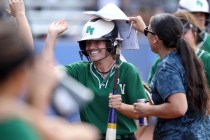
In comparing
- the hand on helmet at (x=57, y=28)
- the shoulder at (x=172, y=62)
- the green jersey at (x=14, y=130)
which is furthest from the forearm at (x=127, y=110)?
the green jersey at (x=14, y=130)

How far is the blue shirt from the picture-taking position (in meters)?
5.31

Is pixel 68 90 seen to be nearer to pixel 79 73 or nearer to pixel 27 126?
pixel 27 126

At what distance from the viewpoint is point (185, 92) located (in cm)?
539

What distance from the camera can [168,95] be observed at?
529 centimetres

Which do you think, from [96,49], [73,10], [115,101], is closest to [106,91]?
[115,101]

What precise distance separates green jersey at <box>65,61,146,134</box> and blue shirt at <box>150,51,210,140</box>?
0.65 ft

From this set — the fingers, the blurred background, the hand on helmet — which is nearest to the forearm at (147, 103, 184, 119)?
the fingers

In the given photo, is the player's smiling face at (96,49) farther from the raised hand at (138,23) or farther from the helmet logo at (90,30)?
the raised hand at (138,23)

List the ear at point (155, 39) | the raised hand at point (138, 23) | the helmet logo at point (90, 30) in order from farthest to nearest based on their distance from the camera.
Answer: the raised hand at point (138, 23), the helmet logo at point (90, 30), the ear at point (155, 39)

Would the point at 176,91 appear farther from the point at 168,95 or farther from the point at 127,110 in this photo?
the point at 127,110

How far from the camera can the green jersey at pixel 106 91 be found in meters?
5.64

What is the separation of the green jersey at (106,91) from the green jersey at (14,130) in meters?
3.26

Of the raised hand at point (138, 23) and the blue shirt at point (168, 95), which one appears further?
the raised hand at point (138, 23)

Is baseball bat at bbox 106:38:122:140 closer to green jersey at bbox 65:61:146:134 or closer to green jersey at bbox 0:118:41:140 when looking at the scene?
green jersey at bbox 65:61:146:134
